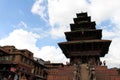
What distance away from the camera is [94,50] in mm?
24844

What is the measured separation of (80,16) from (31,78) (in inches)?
957

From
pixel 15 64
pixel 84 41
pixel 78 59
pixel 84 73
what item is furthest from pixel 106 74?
pixel 15 64

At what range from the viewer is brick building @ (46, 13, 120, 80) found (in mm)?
19158

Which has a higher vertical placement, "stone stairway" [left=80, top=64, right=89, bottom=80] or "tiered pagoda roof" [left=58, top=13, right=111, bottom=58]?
"tiered pagoda roof" [left=58, top=13, right=111, bottom=58]

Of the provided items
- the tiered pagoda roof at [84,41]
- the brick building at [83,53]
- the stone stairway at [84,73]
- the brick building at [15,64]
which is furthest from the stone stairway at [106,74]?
the brick building at [15,64]

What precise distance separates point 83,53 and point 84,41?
2.11 metres

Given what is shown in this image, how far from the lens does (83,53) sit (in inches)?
989

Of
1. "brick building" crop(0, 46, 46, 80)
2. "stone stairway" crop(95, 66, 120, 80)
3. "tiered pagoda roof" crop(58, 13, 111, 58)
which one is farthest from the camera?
"brick building" crop(0, 46, 46, 80)

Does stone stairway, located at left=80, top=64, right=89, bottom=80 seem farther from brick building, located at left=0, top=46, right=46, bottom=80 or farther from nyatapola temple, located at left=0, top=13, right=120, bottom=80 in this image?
brick building, located at left=0, top=46, right=46, bottom=80

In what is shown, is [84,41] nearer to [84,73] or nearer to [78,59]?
[78,59]

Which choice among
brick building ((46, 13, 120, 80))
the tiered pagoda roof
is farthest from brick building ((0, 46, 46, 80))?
brick building ((46, 13, 120, 80))

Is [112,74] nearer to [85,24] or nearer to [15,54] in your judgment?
[85,24]

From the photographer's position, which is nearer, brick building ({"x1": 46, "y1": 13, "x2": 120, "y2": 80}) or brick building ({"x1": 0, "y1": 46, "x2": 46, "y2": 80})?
brick building ({"x1": 46, "y1": 13, "x2": 120, "y2": 80})

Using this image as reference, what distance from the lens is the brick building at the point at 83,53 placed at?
62.9 feet
